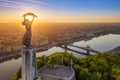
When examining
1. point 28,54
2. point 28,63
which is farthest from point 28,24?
point 28,63

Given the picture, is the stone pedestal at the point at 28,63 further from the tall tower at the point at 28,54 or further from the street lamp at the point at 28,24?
the street lamp at the point at 28,24

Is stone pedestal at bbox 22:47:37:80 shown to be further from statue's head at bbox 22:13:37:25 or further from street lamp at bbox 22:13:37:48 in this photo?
statue's head at bbox 22:13:37:25

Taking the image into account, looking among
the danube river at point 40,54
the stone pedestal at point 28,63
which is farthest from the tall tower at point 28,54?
the danube river at point 40,54

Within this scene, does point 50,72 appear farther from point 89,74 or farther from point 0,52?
point 0,52

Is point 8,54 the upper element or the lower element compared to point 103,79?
lower

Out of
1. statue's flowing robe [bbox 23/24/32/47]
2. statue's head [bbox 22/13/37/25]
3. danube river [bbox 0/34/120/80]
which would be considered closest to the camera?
statue's head [bbox 22/13/37/25]

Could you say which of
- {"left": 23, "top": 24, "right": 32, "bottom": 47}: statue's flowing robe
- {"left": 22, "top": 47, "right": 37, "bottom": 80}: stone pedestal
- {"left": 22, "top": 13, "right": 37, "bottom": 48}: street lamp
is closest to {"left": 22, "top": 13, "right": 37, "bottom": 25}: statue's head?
{"left": 22, "top": 13, "right": 37, "bottom": 48}: street lamp

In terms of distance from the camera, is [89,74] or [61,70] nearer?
[61,70]

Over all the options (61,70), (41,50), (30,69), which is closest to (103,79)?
(61,70)
